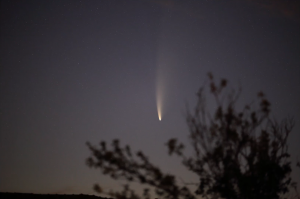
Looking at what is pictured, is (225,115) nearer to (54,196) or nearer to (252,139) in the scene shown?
(252,139)

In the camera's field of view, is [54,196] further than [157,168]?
Yes

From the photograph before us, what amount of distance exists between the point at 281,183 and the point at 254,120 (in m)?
2.17

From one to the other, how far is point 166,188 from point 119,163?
5.20 feet

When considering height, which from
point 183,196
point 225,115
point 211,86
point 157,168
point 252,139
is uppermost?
point 211,86

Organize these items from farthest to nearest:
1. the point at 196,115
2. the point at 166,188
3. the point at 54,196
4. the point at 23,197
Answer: the point at 54,196 → the point at 23,197 → the point at 196,115 → the point at 166,188

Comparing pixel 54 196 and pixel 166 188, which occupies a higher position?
pixel 54 196

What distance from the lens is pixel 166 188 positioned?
820 centimetres

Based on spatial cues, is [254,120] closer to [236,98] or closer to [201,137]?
[236,98]

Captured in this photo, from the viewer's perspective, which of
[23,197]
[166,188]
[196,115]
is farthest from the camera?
[23,197]

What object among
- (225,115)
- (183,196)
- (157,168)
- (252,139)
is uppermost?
(225,115)

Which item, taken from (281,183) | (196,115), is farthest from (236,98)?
(281,183)

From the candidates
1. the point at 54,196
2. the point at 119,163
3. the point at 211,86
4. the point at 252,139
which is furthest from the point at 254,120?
the point at 54,196

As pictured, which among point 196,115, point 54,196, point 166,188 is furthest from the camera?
point 54,196

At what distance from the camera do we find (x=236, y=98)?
8766 mm
